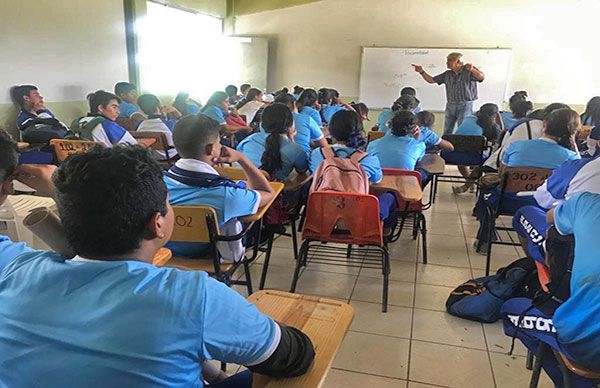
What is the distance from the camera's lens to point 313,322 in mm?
1117

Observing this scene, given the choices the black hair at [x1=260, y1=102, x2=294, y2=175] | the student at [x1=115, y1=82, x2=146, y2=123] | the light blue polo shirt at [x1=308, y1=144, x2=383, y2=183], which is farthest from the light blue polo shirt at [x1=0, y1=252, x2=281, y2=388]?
the student at [x1=115, y1=82, x2=146, y2=123]

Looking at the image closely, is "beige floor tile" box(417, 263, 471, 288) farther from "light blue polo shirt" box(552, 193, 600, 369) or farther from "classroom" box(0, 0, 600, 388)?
"light blue polo shirt" box(552, 193, 600, 369)

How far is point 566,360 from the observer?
1361 millimetres

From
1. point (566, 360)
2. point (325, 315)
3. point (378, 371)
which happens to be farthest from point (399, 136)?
point (325, 315)

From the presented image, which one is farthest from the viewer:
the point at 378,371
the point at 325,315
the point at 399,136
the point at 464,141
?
the point at 464,141

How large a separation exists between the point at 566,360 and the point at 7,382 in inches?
56.6

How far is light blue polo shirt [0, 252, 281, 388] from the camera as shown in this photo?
0.70 m

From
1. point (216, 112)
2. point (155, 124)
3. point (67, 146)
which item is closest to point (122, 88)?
point (216, 112)

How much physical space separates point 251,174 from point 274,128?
942 millimetres

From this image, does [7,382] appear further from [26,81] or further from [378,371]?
[26,81]

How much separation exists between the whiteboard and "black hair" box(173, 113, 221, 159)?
23.4 ft

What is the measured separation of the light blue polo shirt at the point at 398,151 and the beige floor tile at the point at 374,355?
1448mm

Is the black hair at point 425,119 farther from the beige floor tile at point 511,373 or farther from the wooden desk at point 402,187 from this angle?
the beige floor tile at point 511,373

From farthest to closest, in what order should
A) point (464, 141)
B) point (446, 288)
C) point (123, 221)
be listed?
point (464, 141)
point (446, 288)
point (123, 221)
